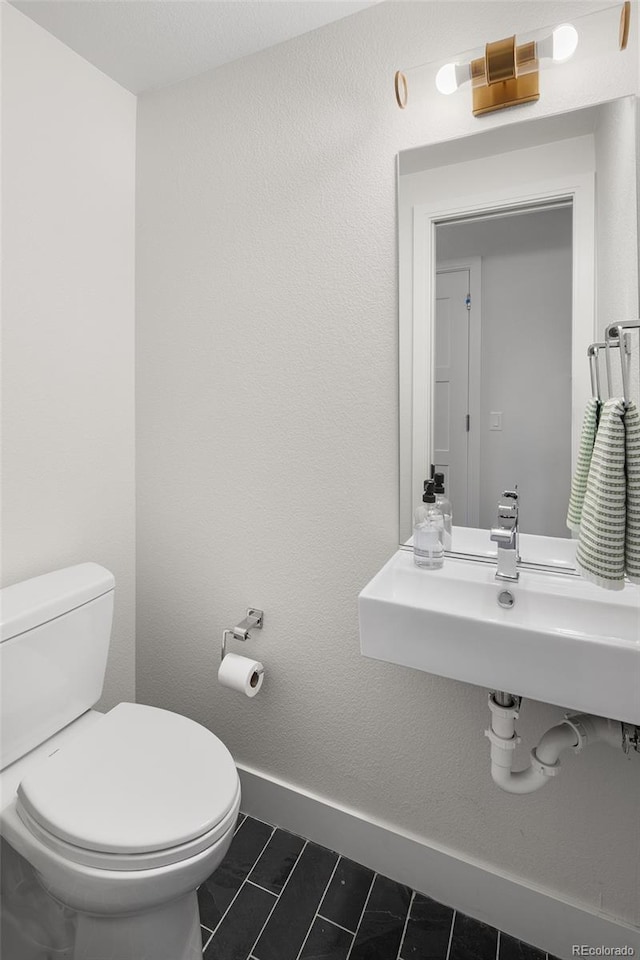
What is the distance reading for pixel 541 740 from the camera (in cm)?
117

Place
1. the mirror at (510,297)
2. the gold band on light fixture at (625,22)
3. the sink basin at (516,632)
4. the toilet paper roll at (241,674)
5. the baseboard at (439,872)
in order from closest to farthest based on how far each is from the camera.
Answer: the sink basin at (516,632) < the gold band on light fixture at (625,22) < the mirror at (510,297) < the baseboard at (439,872) < the toilet paper roll at (241,674)

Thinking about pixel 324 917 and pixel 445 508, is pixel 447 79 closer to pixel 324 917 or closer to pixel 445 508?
pixel 445 508

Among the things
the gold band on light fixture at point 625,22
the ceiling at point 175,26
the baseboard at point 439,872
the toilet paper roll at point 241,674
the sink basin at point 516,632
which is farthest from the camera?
the toilet paper roll at point 241,674

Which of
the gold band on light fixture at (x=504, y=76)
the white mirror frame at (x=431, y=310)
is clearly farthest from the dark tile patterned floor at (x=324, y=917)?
the gold band on light fixture at (x=504, y=76)

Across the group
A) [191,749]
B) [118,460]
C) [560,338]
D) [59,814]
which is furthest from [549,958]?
[118,460]

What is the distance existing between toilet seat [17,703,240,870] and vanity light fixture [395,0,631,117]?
67.4 inches

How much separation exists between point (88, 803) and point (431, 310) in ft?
4.61

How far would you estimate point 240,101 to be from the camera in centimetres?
159

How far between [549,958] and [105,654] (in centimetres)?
142

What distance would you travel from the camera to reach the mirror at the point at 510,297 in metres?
A: 1.17

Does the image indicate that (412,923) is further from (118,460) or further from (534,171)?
(534,171)

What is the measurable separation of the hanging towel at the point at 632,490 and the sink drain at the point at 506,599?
250 mm

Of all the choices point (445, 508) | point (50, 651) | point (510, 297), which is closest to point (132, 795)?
A: point (50, 651)

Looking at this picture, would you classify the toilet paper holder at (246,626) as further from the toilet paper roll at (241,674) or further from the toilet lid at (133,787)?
the toilet lid at (133,787)
